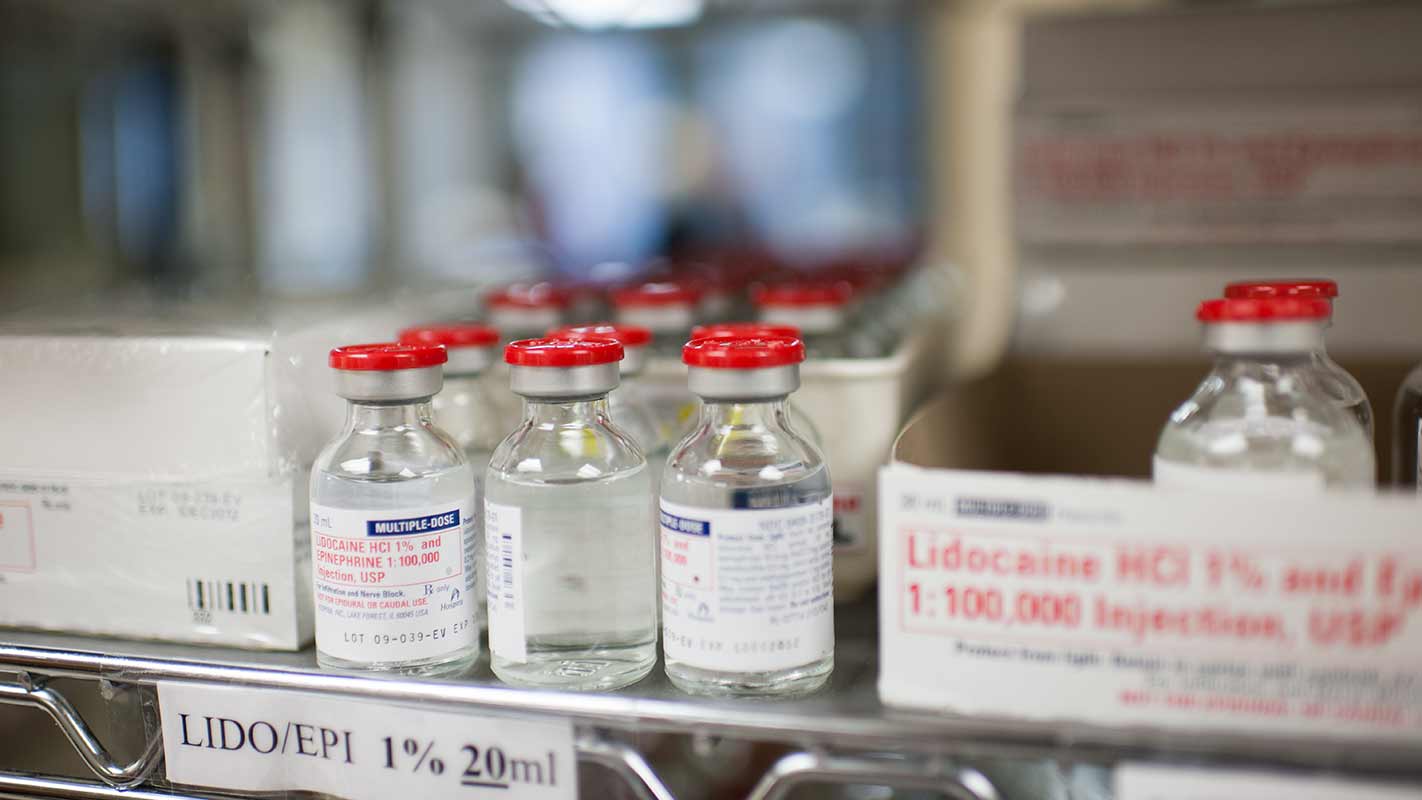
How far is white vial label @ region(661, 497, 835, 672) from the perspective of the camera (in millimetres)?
592

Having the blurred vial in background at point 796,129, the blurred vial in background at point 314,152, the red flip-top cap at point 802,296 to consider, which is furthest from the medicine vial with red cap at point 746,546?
the blurred vial in background at point 796,129

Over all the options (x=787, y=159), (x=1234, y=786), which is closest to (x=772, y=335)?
(x=1234, y=786)

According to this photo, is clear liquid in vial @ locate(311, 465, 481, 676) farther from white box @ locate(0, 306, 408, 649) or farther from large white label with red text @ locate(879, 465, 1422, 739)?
large white label with red text @ locate(879, 465, 1422, 739)

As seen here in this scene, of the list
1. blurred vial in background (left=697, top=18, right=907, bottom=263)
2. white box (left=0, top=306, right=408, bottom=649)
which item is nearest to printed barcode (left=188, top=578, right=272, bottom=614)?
white box (left=0, top=306, right=408, bottom=649)

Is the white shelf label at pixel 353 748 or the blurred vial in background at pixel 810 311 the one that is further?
the blurred vial in background at pixel 810 311

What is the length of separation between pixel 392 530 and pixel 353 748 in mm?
129

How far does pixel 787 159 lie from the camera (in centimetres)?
318

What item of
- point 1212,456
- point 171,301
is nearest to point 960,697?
point 1212,456

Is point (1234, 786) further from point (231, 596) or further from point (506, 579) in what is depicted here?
point (231, 596)

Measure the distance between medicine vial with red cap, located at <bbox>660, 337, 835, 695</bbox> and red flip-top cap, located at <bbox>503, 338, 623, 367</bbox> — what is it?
47 millimetres

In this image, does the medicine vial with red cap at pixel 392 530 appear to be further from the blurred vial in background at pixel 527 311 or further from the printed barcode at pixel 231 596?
the blurred vial in background at pixel 527 311

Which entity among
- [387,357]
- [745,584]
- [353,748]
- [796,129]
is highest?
[796,129]

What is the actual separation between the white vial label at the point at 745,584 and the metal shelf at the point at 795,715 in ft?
0.09

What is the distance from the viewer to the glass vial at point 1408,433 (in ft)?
2.43
